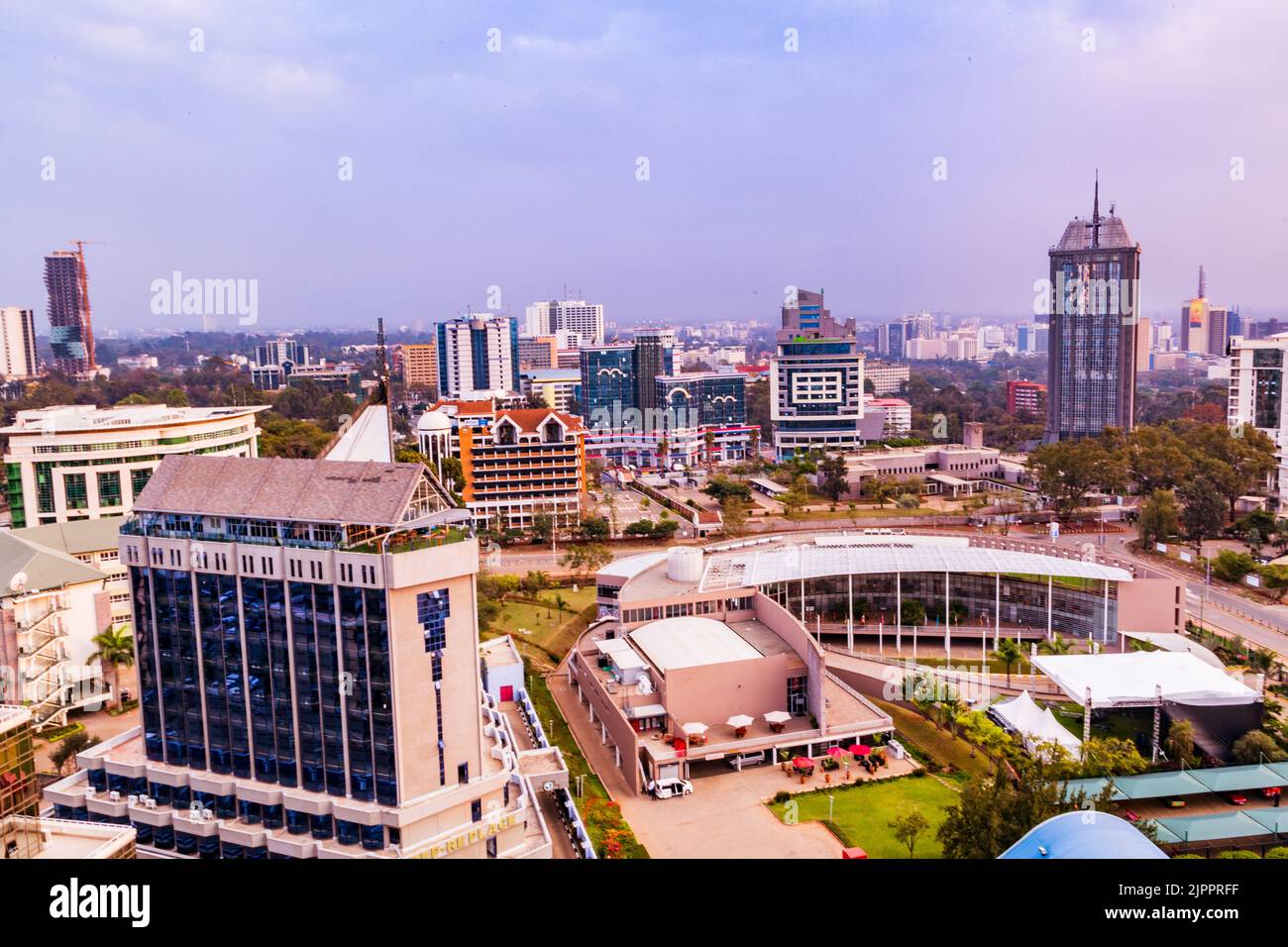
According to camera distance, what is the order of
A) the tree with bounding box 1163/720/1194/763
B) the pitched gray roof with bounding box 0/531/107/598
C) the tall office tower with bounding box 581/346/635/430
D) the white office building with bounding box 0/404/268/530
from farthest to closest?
the tall office tower with bounding box 581/346/635/430 < the white office building with bounding box 0/404/268/530 < the pitched gray roof with bounding box 0/531/107/598 < the tree with bounding box 1163/720/1194/763

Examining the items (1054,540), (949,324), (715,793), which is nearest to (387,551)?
(715,793)

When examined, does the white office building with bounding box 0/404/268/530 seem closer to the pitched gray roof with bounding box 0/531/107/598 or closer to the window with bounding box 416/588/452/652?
the pitched gray roof with bounding box 0/531/107/598


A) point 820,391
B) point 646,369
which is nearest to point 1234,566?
point 820,391

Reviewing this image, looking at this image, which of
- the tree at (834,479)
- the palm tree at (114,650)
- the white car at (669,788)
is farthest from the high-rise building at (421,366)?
the white car at (669,788)

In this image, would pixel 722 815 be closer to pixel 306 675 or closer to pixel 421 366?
pixel 306 675

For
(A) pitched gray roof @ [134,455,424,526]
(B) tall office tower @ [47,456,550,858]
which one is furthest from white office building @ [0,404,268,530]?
(B) tall office tower @ [47,456,550,858]
